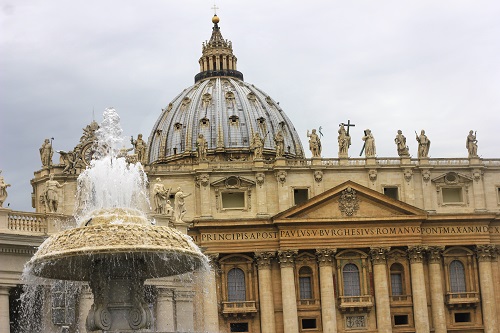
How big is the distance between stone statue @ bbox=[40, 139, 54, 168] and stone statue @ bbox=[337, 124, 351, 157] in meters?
21.5

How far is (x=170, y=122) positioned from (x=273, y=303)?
159 feet

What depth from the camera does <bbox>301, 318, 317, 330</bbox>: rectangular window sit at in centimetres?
7056

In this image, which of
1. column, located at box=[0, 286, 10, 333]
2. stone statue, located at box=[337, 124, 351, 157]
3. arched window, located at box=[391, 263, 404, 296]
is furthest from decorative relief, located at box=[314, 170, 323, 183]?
column, located at box=[0, 286, 10, 333]

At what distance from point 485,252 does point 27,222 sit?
149 ft

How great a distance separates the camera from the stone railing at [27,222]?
3409cm

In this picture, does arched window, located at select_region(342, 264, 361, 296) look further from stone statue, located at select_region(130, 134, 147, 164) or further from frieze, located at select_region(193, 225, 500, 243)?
stone statue, located at select_region(130, 134, 147, 164)

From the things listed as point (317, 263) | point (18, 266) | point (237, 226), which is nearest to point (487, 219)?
point (317, 263)

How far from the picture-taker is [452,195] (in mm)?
74125

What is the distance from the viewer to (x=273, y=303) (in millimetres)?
70125

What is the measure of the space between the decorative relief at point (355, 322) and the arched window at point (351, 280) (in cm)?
173

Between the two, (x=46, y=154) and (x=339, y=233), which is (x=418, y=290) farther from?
(x=46, y=154)

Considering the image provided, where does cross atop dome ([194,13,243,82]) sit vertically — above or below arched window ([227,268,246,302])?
above

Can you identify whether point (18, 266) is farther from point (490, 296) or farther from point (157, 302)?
point (490, 296)

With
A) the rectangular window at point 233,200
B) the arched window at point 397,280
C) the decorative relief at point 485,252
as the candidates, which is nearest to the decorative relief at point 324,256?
the arched window at point 397,280
